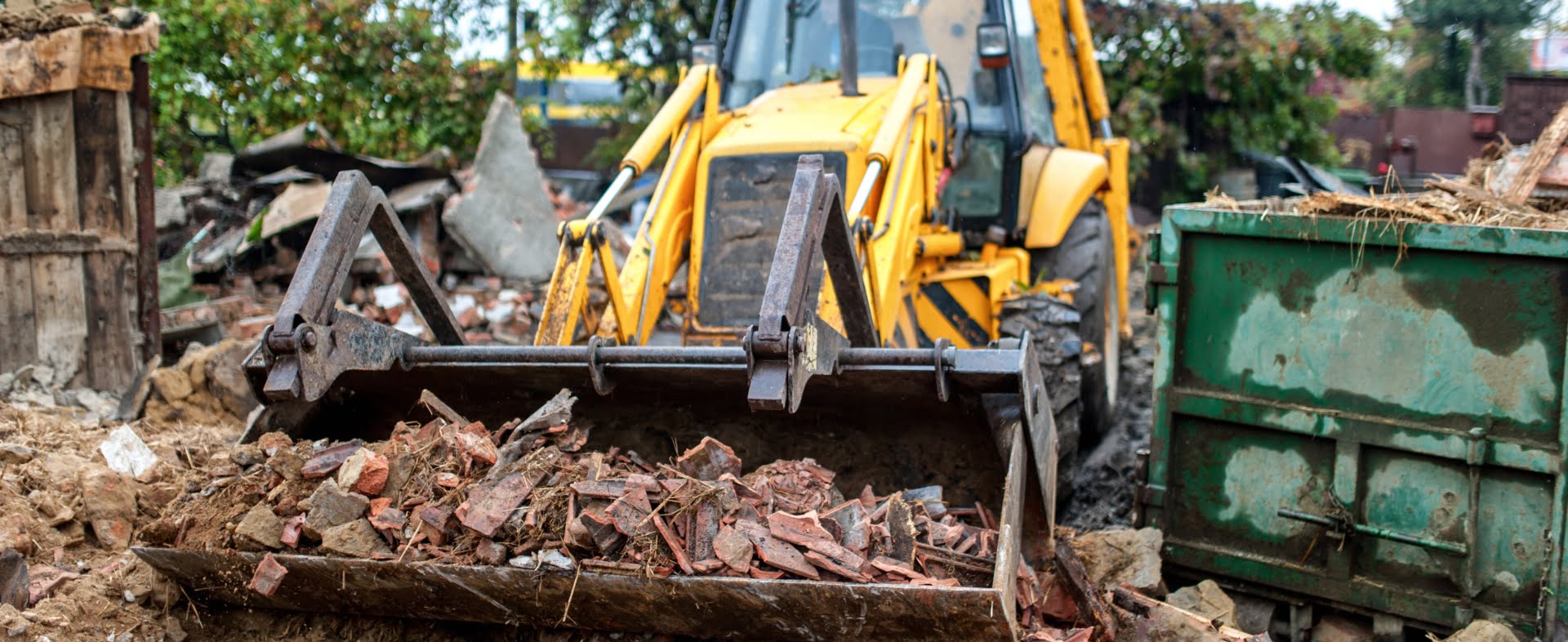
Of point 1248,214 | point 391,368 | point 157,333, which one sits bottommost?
point 157,333

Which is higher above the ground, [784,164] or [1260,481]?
[784,164]

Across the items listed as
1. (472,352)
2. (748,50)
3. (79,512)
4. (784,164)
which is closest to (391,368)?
(472,352)

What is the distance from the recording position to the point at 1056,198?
642 centimetres

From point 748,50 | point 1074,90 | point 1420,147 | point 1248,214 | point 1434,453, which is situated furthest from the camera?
point 1420,147

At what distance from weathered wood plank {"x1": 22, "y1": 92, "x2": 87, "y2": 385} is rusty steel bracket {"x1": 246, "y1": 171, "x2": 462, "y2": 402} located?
2528 mm

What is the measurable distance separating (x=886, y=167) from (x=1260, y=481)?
1.84 m

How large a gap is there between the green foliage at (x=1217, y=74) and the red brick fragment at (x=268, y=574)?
997 centimetres

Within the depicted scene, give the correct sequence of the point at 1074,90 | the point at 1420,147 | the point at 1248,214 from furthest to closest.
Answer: the point at 1420,147 → the point at 1074,90 → the point at 1248,214

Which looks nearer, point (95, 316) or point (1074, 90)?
point (95, 316)

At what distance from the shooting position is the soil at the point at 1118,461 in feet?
18.8

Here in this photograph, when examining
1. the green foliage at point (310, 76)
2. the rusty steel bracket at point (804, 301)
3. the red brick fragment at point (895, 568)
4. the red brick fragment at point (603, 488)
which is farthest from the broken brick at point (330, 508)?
the green foliage at point (310, 76)

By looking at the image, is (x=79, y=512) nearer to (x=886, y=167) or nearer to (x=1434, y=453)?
(x=886, y=167)

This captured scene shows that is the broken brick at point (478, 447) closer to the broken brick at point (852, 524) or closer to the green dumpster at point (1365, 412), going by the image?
the broken brick at point (852, 524)

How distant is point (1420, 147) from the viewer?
13.9 m
